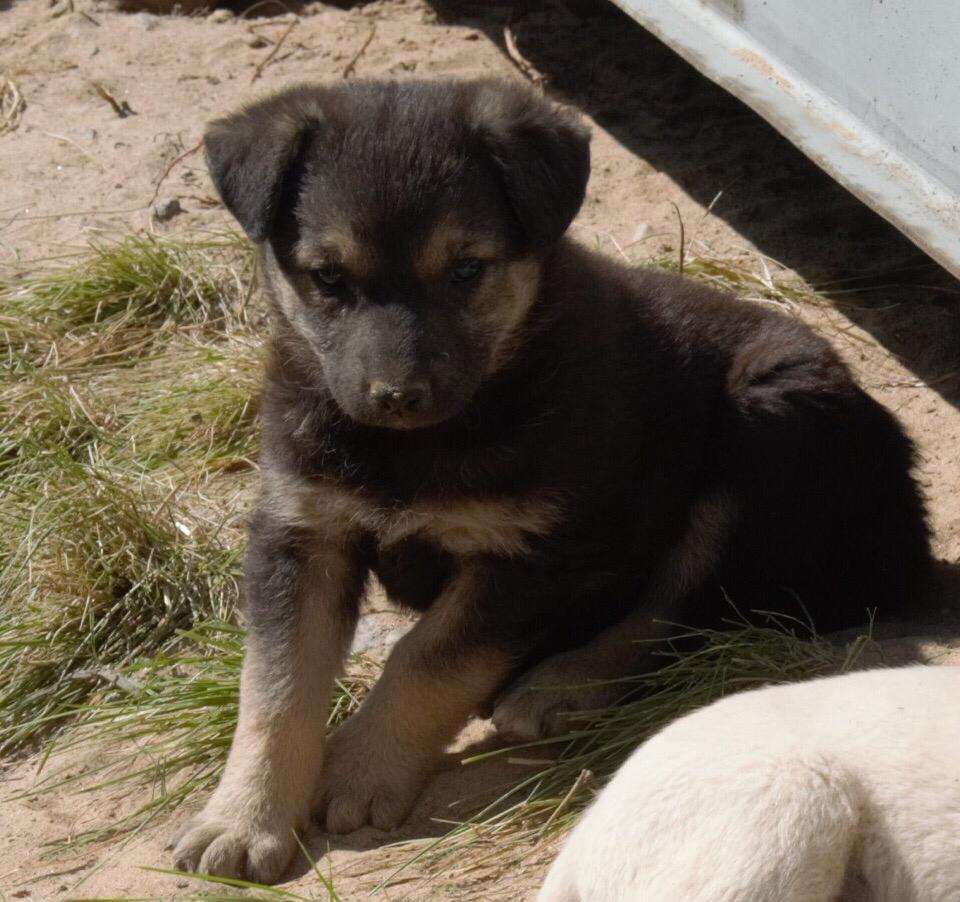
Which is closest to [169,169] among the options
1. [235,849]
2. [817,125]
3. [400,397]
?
[817,125]

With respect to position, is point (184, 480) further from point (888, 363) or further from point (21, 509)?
point (888, 363)

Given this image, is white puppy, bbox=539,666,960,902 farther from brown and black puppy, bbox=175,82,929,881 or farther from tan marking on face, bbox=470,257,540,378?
tan marking on face, bbox=470,257,540,378

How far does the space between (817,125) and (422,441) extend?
199cm

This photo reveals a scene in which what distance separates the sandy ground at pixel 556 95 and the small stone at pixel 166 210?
0.04 m

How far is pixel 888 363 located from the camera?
5910 millimetres

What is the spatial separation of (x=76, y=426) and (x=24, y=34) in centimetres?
362

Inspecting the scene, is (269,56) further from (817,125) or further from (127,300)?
(817,125)

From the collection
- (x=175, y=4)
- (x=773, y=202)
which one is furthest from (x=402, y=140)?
(x=175, y=4)

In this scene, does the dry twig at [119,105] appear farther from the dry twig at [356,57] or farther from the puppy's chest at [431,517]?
the puppy's chest at [431,517]

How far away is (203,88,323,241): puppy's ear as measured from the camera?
13.5 ft

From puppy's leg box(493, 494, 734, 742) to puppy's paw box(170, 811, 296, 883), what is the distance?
756 millimetres

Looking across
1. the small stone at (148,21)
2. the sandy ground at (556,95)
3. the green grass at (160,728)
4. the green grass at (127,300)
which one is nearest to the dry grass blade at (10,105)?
the sandy ground at (556,95)

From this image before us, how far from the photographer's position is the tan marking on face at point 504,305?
4145 millimetres

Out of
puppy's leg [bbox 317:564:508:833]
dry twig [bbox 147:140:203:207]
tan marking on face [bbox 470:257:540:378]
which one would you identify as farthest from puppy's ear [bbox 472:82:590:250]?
dry twig [bbox 147:140:203:207]
